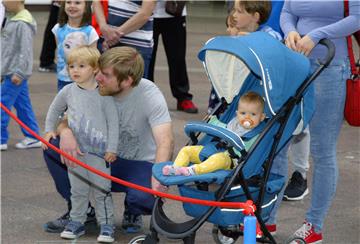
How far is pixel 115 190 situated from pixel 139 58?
0.92m

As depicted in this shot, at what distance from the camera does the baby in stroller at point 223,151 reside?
16.3ft

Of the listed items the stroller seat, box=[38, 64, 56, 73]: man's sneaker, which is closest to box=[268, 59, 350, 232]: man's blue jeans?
the stroller seat

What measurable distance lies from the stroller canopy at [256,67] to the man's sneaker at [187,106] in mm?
5043

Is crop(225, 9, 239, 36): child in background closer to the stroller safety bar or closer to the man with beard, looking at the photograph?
the man with beard

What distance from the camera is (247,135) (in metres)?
5.23

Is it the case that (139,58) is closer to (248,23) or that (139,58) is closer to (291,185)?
(248,23)

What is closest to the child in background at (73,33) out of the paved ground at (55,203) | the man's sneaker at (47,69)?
the paved ground at (55,203)

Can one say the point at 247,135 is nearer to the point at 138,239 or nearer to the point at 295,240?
the point at 295,240

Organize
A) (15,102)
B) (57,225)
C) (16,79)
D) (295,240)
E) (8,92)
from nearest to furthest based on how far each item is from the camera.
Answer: (295,240) < (57,225) < (16,79) < (8,92) < (15,102)

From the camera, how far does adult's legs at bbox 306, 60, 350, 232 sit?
225 inches

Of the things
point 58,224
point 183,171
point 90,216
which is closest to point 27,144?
point 90,216

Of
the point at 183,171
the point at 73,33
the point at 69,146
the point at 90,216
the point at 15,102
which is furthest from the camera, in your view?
the point at 15,102

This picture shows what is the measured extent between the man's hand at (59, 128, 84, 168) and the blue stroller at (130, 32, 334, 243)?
2.58ft

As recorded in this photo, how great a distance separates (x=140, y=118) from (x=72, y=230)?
869mm
